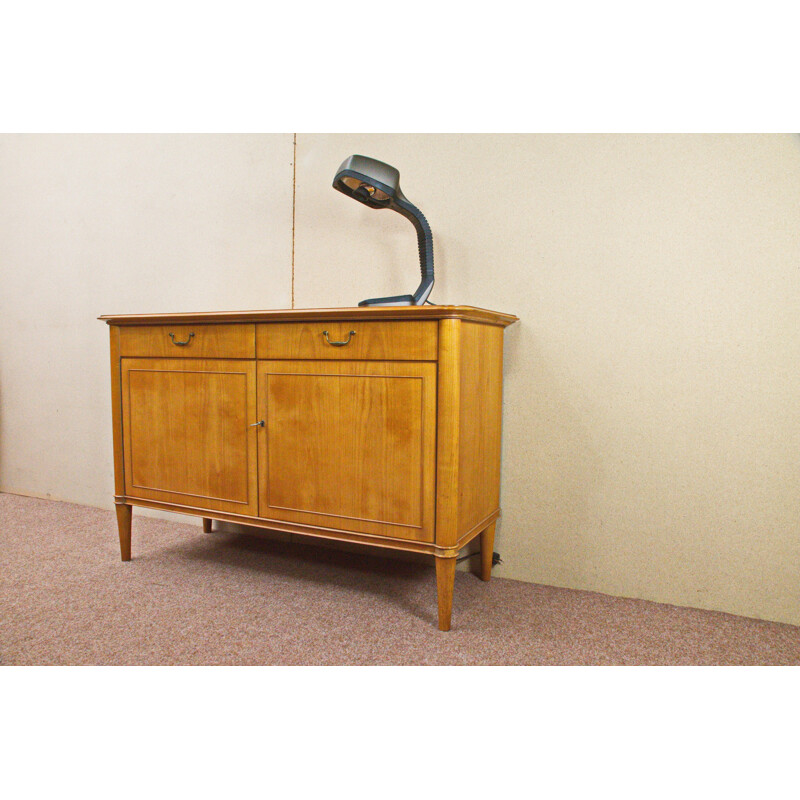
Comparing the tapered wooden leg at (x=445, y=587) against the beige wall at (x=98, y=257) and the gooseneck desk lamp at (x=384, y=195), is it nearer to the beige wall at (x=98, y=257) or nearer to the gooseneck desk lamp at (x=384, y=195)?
the gooseneck desk lamp at (x=384, y=195)

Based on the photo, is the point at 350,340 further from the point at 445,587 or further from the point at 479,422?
the point at 445,587

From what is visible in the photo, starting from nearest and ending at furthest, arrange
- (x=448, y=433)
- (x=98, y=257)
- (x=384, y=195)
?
(x=448, y=433) → (x=384, y=195) → (x=98, y=257)

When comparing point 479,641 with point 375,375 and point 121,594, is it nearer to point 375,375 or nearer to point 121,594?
point 375,375

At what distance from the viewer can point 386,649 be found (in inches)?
53.5

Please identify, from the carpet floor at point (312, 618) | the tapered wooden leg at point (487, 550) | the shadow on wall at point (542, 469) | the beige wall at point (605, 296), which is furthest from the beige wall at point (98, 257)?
the tapered wooden leg at point (487, 550)

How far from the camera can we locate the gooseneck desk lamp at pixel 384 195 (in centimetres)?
157

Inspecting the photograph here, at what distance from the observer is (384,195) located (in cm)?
164

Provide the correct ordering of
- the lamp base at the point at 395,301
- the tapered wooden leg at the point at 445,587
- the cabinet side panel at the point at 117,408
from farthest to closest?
1. the cabinet side panel at the point at 117,408
2. the lamp base at the point at 395,301
3. the tapered wooden leg at the point at 445,587

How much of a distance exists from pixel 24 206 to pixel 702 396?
9.67 ft

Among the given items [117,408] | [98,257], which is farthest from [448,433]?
[98,257]

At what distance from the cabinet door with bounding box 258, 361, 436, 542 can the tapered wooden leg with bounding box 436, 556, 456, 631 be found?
0.24 feet

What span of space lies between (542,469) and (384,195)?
94 cm

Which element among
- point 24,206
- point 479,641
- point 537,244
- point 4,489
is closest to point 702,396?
point 537,244

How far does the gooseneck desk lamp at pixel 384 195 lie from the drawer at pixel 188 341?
1.20ft
